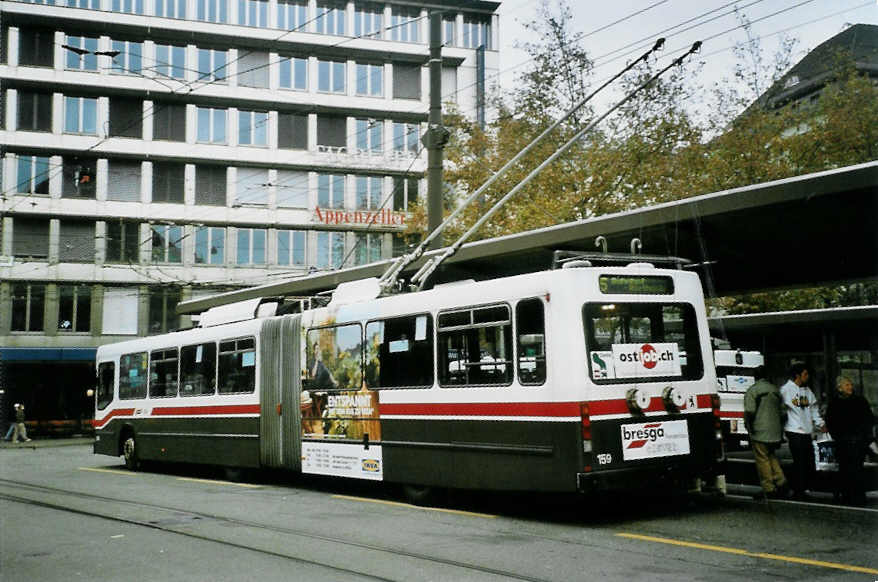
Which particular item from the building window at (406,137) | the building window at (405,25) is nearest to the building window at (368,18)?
the building window at (405,25)

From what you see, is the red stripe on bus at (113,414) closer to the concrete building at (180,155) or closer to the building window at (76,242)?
the concrete building at (180,155)

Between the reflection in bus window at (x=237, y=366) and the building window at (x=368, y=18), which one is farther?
the building window at (x=368, y=18)

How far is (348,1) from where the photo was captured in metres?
47.7

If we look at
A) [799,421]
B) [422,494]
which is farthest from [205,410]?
[799,421]

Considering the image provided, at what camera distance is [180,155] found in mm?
44156

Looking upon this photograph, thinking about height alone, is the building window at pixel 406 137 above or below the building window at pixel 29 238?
above

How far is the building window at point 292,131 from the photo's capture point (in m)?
45.9

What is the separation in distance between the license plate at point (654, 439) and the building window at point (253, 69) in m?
38.7

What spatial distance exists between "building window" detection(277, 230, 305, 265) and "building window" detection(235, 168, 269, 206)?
1.89 meters

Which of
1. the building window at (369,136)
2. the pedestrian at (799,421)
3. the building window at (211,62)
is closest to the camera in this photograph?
the pedestrian at (799,421)

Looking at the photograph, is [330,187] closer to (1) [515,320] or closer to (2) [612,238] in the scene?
(2) [612,238]

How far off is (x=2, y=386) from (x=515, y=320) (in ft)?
119

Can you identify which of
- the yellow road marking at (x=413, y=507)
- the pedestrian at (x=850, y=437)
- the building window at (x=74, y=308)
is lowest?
the yellow road marking at (x=413, y=507)

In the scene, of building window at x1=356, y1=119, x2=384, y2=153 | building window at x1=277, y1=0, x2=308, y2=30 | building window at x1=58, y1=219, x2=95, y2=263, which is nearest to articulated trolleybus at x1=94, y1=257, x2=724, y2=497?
building window at x1=58, y1=219, x2=95, y2=263
